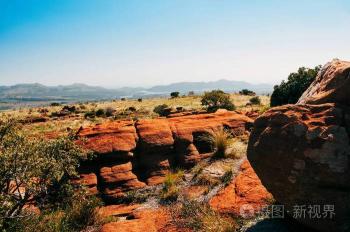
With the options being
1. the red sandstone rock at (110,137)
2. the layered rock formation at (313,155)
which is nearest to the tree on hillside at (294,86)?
the red sandstone rock at (110,137)

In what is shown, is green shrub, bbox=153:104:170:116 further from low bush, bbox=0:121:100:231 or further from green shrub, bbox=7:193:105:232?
green shrub, bbox=7:193:105:232

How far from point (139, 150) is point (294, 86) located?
17.0m

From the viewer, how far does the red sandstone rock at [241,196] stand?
12.7 metres

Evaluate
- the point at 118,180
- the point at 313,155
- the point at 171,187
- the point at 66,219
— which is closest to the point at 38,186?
the point at 66,219

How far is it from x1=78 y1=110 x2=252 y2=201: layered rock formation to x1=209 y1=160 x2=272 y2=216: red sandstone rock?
13.1ft

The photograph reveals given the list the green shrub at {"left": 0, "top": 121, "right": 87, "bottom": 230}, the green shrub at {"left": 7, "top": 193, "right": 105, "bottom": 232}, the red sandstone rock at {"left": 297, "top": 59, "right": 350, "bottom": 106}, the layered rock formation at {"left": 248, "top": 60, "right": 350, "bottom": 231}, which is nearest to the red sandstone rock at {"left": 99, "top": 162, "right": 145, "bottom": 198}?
the green shrub at {"left": 7, "top": 193, "right": 105, "bottom": 232}

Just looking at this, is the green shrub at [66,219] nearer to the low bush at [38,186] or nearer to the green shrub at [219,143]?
the low bush at [38,186]

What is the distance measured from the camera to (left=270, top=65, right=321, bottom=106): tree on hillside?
29.1 meters

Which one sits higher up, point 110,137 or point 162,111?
point 110,137

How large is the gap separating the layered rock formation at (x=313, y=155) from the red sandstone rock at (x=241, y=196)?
2.23 metres

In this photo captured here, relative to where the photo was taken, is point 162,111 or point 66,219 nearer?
point 66,219

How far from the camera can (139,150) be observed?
19.3 m

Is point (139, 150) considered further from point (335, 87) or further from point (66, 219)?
point (335, 87)

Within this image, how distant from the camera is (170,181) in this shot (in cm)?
1627
